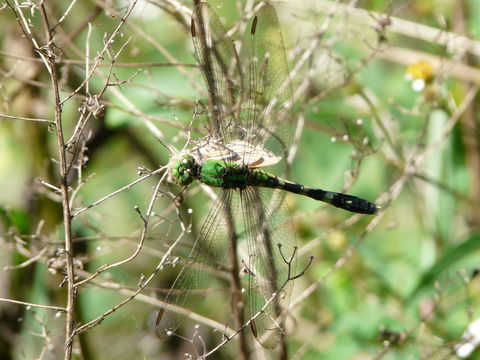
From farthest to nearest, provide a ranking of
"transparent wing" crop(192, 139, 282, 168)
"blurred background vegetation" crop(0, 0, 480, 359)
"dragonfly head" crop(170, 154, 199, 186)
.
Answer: "blurred background vegetation" crop(0, 0, 480, 359)
"transparent wing" crop(192, 139, 282, 168)
"dragonfly head" crop(170, 154, 199, 186)

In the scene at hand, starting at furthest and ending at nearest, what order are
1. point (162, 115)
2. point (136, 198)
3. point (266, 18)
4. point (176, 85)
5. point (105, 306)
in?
point (136, 198) < point (105, 306) < point (176, 85) < point (162, 115) < point (266, 18)

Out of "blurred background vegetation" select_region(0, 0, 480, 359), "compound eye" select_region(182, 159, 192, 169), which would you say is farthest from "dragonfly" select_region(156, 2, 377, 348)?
"blurred background vegetation" select_region(0, 0, 480, 359)

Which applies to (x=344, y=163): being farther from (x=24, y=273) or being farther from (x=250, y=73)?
(x=24, y=273)

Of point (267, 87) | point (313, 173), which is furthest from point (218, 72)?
point (313, 173)

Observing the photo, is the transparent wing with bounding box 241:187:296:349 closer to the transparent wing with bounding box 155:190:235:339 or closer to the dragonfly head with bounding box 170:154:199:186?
the transparent wing with bounding box 155:190:235:339

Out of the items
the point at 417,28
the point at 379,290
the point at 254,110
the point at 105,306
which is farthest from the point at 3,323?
the point at 417,28

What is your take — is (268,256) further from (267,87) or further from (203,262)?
(267,87)
